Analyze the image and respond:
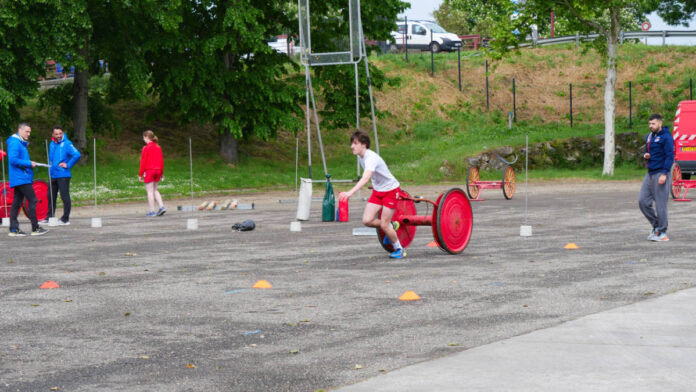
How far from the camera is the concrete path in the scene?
5543 millimetres

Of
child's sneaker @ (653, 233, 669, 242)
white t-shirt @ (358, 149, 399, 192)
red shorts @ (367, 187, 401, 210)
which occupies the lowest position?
child's sneaker @ (653, 233, 669, 242)

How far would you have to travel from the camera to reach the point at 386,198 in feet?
39.7

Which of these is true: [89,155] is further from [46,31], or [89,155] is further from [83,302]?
[83,302]

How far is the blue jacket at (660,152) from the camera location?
1373 centimetres

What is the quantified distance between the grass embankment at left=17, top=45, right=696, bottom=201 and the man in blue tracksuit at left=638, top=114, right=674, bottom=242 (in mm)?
17366

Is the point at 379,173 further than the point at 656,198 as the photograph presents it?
No

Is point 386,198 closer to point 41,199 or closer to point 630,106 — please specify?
point 41,199

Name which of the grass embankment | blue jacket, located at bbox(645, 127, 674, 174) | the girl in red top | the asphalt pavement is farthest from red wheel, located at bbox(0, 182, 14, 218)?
blue jacket, located at bbox(645, 127, 674, 174)

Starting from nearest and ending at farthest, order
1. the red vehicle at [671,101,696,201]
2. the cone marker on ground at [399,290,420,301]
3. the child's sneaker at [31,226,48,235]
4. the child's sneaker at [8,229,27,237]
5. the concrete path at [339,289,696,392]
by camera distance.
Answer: the concrete path at [339,289,696,392] < the cone marker on ground at [399,290,420,301] < the child's sneaker at [8,229,27,237] < the child's sneaker at [31,226,48,235] < the red vehicle at [671,101,696,201]

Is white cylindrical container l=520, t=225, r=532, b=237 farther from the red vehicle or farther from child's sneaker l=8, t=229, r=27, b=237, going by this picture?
the red vehicle

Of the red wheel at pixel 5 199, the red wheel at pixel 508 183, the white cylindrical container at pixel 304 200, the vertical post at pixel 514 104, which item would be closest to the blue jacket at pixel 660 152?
the white cylindrical container at pixel 304 200

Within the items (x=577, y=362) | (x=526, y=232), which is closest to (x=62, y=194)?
(x=526, y=232)

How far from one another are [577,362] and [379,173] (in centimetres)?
623

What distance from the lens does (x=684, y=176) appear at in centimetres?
2923
